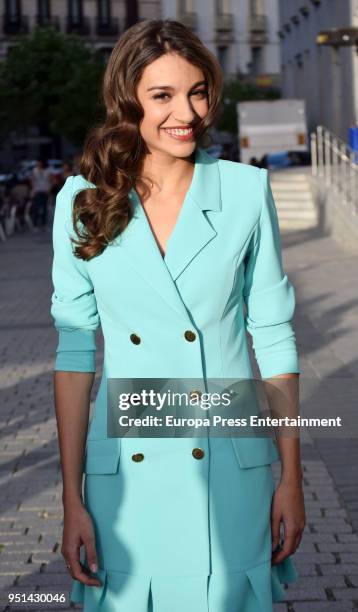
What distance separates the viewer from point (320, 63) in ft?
142

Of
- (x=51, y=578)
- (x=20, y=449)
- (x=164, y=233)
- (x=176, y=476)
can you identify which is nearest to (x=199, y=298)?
(x=164, y=233)

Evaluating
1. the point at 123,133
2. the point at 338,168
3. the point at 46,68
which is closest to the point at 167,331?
the point at 123,133

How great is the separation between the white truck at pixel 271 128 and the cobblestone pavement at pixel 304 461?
1132 inches

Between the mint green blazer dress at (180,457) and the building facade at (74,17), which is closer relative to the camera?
the mint green blazer dress at (180,457)

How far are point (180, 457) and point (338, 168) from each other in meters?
22.6

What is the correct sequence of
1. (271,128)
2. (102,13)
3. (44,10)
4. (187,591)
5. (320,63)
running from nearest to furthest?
(187,591), (320,63), (271,128), (44,10), (102,13)

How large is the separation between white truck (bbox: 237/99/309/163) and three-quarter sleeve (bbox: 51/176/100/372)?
133ft

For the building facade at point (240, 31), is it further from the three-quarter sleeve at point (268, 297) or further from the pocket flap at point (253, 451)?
the pocket flap at point (253, 451)

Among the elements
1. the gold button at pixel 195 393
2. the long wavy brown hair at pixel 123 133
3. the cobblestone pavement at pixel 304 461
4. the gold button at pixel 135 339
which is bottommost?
the cobblestone pavement at pixel 304 461

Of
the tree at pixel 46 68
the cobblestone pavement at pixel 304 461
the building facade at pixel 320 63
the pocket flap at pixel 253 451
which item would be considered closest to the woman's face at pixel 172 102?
the pocket flap at pixel 253 451

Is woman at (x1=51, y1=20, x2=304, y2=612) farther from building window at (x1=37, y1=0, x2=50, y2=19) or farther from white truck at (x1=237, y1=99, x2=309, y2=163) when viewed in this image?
building window at (x1=37, y1=0, x2=50, y2=19)

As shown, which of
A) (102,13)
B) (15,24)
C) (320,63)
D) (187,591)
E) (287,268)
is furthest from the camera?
(102,13)

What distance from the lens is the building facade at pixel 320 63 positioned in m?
35.7

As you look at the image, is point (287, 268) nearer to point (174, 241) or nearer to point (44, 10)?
point (174, 241)
